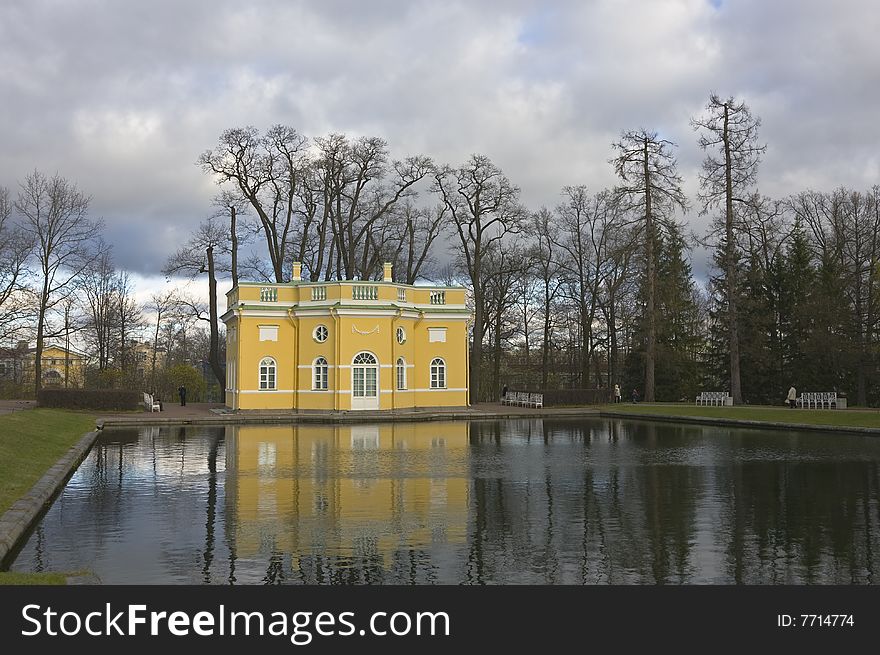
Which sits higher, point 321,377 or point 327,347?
point 327,347

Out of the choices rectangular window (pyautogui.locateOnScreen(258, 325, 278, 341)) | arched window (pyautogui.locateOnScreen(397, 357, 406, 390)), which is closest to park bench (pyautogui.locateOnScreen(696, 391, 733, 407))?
arched window (pyautogui.locateOnScreen(397, 357, 406, 390))

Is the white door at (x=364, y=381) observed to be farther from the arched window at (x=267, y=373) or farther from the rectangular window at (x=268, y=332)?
the rectangular window at (x=268, y=332)

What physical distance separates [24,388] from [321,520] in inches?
1530

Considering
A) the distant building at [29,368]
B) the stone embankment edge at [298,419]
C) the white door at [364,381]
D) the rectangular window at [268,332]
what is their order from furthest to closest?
the distant building at [29,368]
the rectangular window at [268,332]
the white door at [364,381]
the stone embankment edge at [298,419]

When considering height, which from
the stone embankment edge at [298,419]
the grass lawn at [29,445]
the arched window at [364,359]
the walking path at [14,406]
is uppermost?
the arched window at [364,359]

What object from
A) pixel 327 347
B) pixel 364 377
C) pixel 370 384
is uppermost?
pixel 327 347

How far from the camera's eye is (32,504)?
1009cm

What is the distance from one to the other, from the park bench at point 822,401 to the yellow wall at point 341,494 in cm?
1617

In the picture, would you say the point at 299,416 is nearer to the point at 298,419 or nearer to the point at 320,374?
the point at 298,419

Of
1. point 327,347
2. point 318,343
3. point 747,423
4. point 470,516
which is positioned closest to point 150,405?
point 318,343

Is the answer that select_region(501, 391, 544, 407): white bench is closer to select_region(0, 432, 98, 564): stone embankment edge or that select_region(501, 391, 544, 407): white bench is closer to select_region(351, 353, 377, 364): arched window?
select_region(351, 353, 377, 364): arched window

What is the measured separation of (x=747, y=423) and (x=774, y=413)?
278cm

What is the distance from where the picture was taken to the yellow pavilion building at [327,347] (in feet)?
100

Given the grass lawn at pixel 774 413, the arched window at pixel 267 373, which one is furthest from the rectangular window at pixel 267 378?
the grass lawn at pixel 774 413
